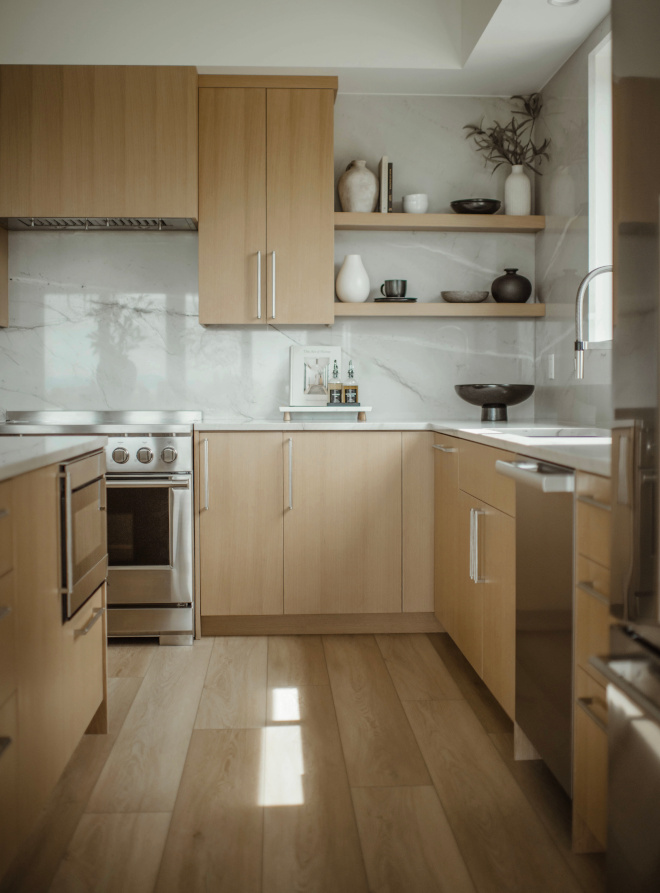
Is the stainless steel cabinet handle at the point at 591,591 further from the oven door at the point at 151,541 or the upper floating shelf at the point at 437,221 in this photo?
the upper floating shelf at the point at 437,221

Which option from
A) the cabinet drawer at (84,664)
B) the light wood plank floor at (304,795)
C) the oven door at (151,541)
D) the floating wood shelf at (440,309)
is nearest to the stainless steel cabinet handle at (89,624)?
the cabinet drawer at (84,664)

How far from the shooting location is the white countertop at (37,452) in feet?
4.57

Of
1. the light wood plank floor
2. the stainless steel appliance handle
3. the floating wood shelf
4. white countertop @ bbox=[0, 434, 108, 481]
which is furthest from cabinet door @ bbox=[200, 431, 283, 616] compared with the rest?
the stainless steel appliance handle

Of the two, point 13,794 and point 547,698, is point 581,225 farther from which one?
point 13,794

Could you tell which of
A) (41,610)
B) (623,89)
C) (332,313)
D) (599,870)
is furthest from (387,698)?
(623,89)

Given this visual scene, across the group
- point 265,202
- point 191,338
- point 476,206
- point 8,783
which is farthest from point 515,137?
point 8,783

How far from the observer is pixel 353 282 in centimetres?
342

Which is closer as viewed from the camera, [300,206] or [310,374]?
[300,206]

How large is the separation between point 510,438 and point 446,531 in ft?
2.77

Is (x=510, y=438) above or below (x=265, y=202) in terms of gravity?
below

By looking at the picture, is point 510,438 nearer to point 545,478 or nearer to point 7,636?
point 545,478

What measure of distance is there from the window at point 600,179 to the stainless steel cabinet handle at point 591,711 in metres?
1.71

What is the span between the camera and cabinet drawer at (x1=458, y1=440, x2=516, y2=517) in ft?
6.75

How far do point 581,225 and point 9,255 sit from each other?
8.37 feet
